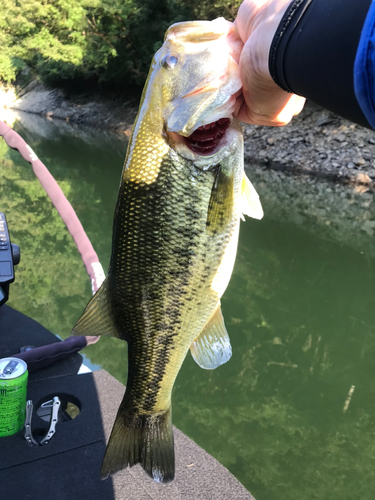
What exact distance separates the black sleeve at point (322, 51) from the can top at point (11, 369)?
193cm

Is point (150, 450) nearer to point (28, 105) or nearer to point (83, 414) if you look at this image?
point (83, 414)

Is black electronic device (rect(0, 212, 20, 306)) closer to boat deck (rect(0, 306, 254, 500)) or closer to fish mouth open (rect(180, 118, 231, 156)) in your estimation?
boat deck (rect(0, 306, 254, 500))

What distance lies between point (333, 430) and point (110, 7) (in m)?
27.1

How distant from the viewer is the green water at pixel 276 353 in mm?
3561

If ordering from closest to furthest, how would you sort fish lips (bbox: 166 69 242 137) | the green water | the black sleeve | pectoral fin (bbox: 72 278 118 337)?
1. the black sleeve
2. fish lips (bbox: 166 69 242 137)
3. pectoral fin (bbox: 72 278 118 337)
4. the green water

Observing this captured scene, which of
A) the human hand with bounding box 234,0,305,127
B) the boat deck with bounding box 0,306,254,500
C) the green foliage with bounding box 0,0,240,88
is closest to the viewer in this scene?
the human hand with bounding box 234,0,305,127

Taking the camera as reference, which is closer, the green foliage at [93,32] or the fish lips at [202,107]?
the fish lips at [202,107]

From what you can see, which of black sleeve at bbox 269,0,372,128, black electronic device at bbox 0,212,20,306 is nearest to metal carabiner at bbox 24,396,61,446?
black electronic device at bbox 0,212,20,306

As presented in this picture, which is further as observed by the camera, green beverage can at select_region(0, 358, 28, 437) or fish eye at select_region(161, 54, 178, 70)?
green beverage can at select_region(0, 358, 28, 437)

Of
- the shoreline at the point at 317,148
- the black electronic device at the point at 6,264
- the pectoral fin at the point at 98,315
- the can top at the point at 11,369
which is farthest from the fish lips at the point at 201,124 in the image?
the shoreline at the point at 317,148

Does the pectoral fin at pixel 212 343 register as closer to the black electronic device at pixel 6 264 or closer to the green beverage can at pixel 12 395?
the green beverage can at pixel 12 395

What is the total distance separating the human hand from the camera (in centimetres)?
111

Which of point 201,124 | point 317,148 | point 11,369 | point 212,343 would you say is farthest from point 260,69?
point 317,148

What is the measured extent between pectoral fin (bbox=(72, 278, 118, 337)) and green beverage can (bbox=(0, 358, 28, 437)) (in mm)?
947
